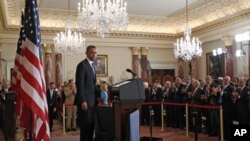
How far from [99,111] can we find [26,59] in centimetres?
339

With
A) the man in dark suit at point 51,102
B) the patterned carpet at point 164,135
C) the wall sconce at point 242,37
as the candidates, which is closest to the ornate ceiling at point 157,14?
the wall sconce at point 242,37

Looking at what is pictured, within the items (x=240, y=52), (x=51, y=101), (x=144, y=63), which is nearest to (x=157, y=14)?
(x=144, y=63)

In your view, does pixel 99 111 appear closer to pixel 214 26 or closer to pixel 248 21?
pixel 248 21

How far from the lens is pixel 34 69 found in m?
4.08

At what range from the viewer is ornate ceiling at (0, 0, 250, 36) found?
12547mm

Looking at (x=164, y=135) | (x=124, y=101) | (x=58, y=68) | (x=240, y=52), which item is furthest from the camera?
(x=58, y=68)

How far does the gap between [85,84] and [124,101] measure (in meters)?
0.80

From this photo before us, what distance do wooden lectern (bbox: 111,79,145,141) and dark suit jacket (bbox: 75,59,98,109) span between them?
21.6 inches

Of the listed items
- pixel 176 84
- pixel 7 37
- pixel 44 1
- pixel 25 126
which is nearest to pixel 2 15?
pixel 44 1

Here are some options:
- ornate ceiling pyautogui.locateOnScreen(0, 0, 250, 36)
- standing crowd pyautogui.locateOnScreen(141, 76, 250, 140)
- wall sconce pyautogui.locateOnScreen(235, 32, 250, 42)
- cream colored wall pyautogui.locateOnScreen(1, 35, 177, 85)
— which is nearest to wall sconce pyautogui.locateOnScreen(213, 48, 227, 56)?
wall sconce pyautogui.locateOnScreen(235, 32, 250, 42)

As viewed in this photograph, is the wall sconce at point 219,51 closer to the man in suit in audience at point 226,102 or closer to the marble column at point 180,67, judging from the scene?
the marble column at point 180,67

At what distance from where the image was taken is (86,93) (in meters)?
4.95

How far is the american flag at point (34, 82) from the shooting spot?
13.1ft

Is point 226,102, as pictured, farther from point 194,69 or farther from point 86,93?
point 194,69
